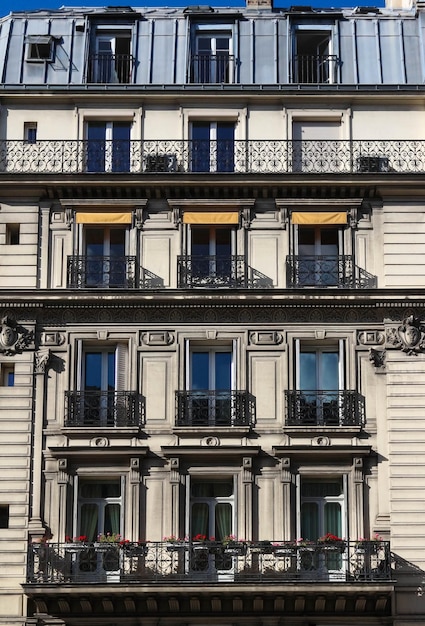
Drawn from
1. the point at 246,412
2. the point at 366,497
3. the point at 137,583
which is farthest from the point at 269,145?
the point at 137,583

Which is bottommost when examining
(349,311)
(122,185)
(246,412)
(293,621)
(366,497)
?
(293,621)

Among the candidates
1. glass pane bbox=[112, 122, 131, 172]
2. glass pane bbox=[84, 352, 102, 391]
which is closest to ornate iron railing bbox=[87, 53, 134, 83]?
glass pane bbox=[112, 122, 131, 172]

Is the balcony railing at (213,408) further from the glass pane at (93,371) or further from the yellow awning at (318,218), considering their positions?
the yellow awning at (318,218)

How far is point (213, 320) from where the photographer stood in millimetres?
37406

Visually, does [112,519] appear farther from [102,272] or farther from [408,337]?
[408,337]

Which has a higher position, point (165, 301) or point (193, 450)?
point (165, 301)

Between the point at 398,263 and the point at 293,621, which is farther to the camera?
the point at 398,263

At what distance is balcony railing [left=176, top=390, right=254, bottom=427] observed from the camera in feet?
120

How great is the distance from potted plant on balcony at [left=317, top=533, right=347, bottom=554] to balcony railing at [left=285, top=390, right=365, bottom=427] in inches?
122

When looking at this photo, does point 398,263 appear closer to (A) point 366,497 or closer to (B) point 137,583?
(A) point 366,497

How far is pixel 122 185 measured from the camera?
38.1 metres

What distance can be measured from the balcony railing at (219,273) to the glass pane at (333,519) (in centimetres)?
624

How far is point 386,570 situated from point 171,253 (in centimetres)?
1043

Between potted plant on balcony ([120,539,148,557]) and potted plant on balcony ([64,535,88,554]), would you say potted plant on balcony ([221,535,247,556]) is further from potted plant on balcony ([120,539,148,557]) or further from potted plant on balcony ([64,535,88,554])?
potted plant on balcony ([64,535,88,554])
